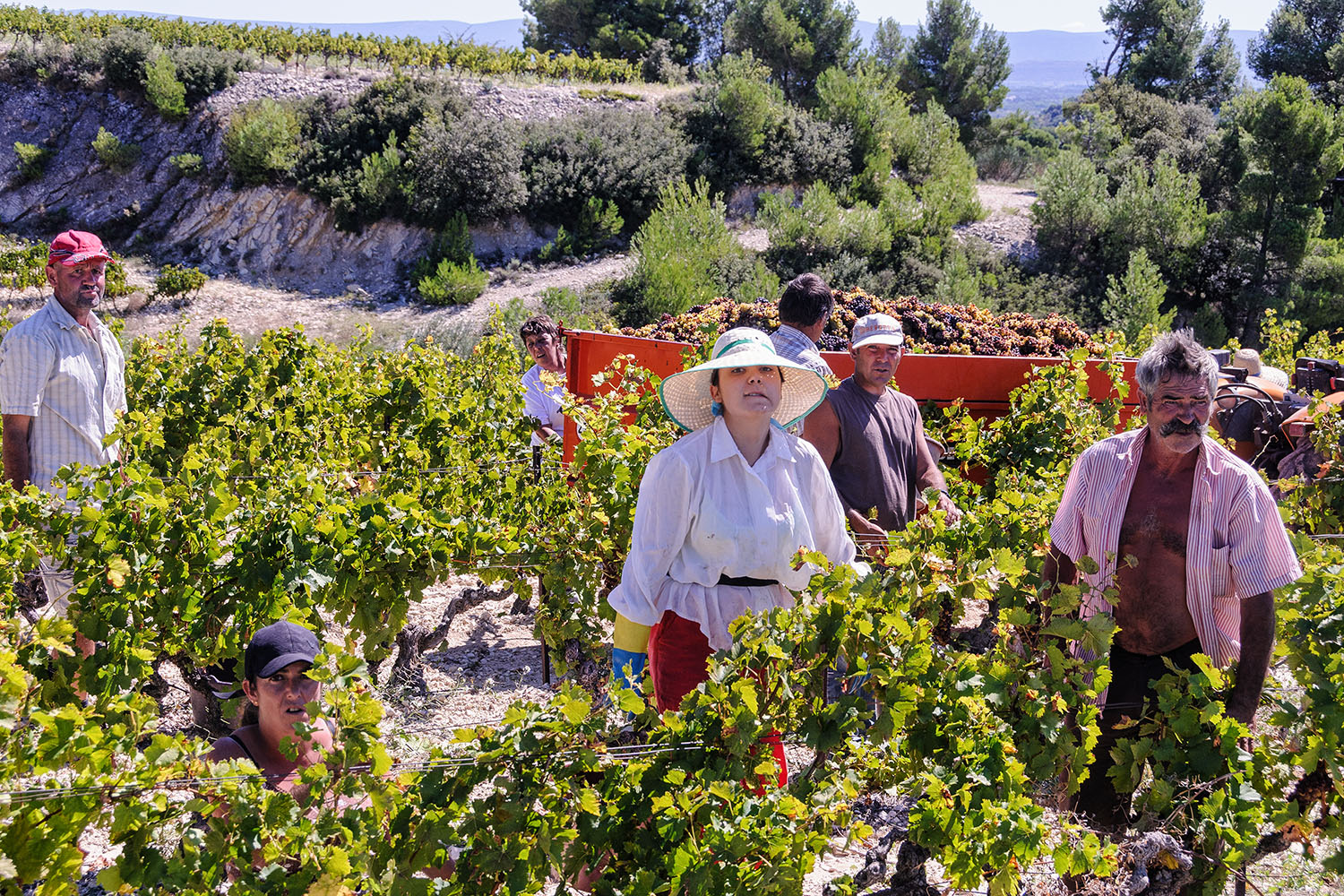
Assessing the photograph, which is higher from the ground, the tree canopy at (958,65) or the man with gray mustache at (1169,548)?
the tree canopy at (958,65)

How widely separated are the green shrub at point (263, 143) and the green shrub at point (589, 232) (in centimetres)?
699

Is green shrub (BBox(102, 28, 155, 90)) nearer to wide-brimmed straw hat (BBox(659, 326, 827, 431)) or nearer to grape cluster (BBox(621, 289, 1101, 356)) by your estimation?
grape cluster (BBox(621, 289, 1101, 356))

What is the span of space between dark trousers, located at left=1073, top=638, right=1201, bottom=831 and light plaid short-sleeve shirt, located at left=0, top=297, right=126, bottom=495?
3475 mm

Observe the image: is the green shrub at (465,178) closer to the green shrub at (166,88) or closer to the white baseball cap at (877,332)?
the green shrub at (166,88)

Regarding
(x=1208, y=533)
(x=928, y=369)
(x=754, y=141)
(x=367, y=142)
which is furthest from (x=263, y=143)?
(x=1208, y=533)

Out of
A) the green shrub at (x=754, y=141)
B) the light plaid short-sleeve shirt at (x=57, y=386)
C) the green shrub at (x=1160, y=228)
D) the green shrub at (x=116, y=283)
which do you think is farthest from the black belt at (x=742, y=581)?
the green shrub at (x=754, y=141)

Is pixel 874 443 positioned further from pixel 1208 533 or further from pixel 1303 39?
pixel 1303 39

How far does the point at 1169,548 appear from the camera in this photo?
9.52ft

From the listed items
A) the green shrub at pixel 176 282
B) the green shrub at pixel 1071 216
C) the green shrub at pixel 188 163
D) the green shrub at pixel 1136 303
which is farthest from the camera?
the green shrub at pixel 188 163

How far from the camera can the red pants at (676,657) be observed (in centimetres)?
271

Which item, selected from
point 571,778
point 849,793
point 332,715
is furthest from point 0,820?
point 849,793

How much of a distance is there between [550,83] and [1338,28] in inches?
978

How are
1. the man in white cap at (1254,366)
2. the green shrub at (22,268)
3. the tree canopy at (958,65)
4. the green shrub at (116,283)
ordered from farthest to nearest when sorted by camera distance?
1. the tree canopy at (958,65)
2. the green shrub at (22,268)
3. the green shrub at (116,283)
4. the man in white cap at (1254,366)

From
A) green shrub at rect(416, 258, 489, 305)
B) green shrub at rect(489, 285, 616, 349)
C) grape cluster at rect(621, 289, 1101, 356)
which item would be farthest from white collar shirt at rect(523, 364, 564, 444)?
green shrub at rect(416, 258, 489, 305)
